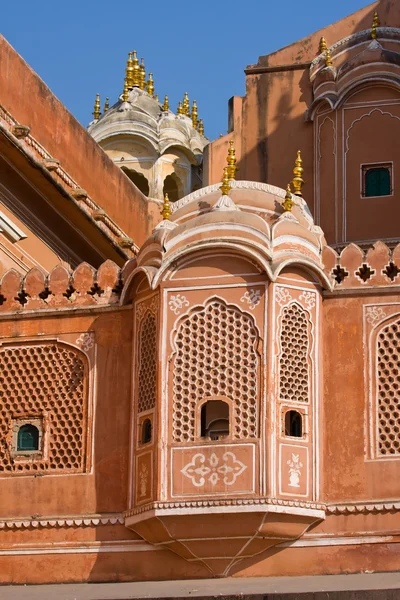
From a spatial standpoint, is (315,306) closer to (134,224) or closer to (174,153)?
(134,224)

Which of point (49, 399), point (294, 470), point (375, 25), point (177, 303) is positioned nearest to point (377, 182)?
point (375, 25)

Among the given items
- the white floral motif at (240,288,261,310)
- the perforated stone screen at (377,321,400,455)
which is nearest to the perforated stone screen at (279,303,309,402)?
the white floral motif at (240,288,261,310)

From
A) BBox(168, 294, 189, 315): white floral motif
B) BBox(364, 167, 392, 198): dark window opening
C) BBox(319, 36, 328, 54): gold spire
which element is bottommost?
BBox(168, 294, 189, 315): white floral motif

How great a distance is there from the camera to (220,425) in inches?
609

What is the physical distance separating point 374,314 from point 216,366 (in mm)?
1497

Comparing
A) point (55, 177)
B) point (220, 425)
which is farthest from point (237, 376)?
point (55, 177)

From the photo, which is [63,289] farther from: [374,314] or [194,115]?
[194,115]

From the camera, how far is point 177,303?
15688mm

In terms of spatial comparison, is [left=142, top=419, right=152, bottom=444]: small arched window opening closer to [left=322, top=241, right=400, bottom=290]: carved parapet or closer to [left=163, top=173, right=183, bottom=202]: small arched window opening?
[left=322, top=241, right=400, bottom=290]: carved parapet

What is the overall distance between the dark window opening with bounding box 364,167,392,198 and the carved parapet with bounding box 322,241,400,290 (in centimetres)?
465

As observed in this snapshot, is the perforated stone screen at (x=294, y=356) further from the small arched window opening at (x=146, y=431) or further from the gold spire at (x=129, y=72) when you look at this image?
the gold spire at (x=129, y=72)

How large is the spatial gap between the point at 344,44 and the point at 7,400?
732 cm

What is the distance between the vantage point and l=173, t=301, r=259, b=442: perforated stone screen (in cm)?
1528

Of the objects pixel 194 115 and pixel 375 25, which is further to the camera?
pixel 194 115
